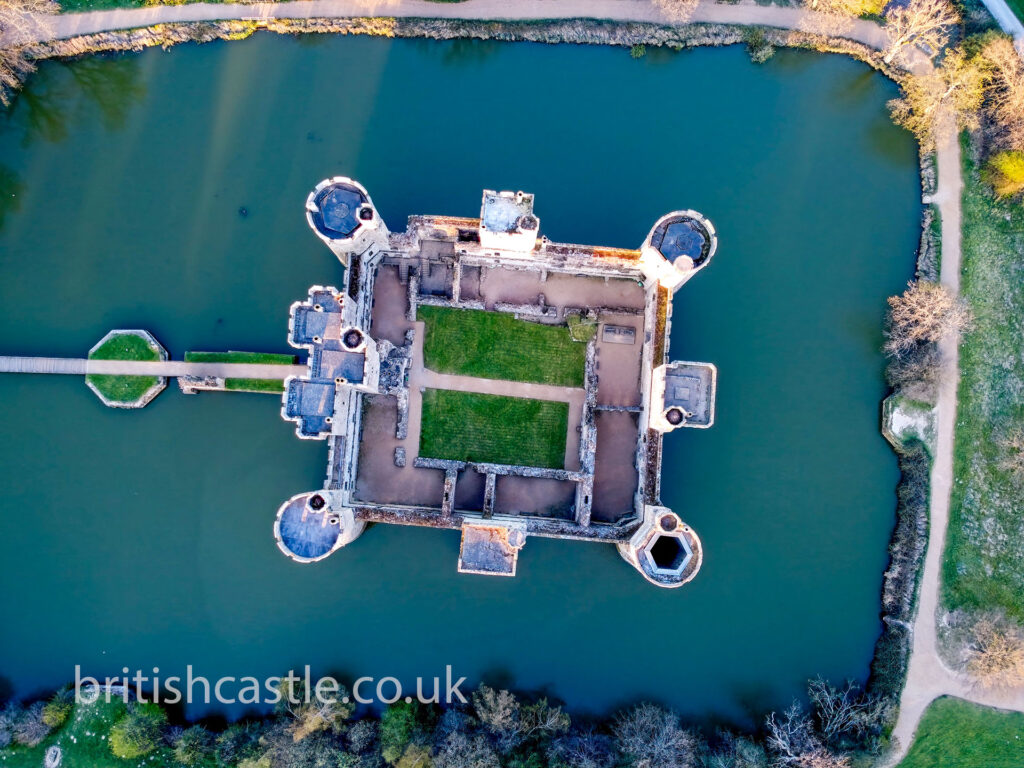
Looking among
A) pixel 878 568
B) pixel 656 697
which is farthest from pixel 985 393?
pixel 656 697

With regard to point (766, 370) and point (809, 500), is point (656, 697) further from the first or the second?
point (766, 370)

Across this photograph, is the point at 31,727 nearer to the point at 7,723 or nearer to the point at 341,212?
the point at 7,723

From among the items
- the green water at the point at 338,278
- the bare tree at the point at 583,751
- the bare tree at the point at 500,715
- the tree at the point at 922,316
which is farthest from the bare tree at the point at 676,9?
the bare tree at the point at 583,751

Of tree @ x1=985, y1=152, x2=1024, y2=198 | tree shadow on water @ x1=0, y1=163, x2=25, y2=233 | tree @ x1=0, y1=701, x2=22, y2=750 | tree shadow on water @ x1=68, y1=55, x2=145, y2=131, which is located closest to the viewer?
tree @ x1=0, y1=701, x2=22, y2=750

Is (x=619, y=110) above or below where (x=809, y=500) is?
above

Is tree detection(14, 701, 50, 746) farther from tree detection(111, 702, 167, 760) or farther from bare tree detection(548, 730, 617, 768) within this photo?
bare tree detection(548, 730, 617, 768)

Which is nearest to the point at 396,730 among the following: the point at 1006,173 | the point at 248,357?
the point at 248,357

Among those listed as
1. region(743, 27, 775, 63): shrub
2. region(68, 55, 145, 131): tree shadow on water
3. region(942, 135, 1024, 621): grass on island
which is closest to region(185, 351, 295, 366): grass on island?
region(68, 55, 145, 131): tree shadow on water
